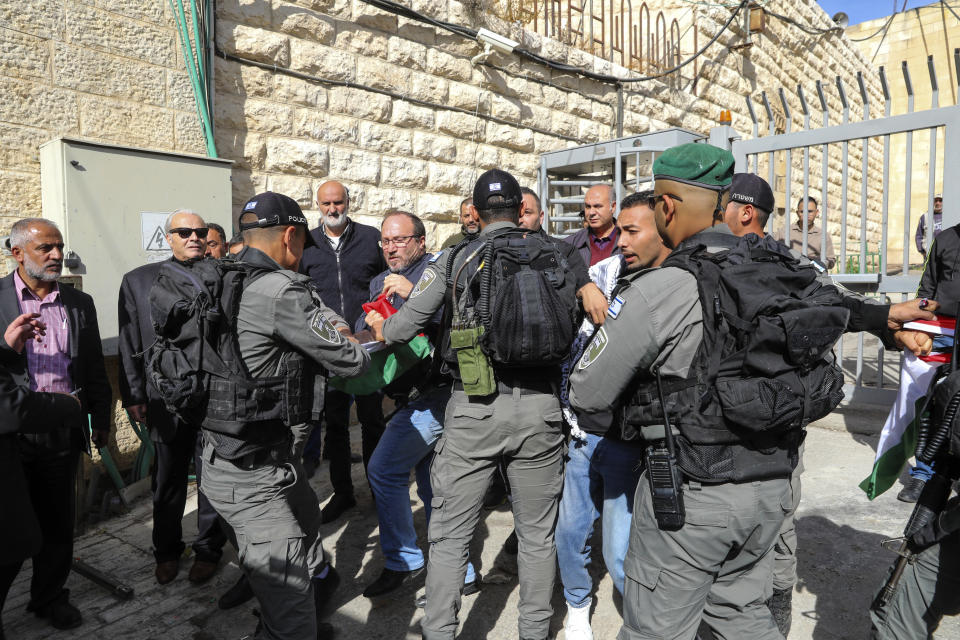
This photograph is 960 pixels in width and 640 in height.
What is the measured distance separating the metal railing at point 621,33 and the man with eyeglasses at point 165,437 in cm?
577

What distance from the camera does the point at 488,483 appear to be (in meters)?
2.53

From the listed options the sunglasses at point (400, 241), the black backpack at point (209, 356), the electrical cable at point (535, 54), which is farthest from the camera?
the electrical cable at point (535, 54)

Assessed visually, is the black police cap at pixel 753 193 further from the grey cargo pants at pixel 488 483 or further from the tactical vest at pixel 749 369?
the grey cargo pants at pixel 488 483

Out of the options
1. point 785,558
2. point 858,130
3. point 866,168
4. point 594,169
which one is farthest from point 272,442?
point 594,169

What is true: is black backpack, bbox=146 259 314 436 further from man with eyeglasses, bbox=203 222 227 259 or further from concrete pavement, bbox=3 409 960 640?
man with eyeglasses, bbox=203 222 227 259

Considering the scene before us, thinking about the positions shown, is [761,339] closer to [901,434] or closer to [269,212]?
[901,434]

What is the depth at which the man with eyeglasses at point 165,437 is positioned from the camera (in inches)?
A: 133

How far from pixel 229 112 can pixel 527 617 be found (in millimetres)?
4291

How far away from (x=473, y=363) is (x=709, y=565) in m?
1.07

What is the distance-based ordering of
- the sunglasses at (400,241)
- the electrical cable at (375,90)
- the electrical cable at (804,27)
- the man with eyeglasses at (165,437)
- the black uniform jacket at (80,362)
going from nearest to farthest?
the black uniform jacket at (80,362)
the man with eyeglasses at (165,437)
the sunglasses at (400,241)
the electrical cable at (375,90)
the electrical cable at (804,27)

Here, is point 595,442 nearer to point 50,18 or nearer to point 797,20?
point 50,18

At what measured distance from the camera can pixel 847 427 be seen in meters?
5.46

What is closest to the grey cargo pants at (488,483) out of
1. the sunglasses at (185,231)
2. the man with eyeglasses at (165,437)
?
the man with eyeglasses at (165,437)

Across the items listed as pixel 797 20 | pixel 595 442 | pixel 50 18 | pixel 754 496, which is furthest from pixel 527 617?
pixel 797 20
